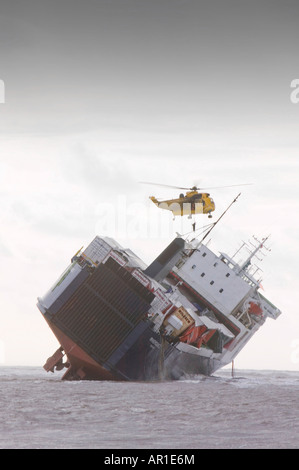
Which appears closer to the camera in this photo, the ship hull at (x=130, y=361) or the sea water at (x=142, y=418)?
the sea water at (x=142, y=418)

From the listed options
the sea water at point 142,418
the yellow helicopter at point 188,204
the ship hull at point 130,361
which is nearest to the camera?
the sea water at point 142,418

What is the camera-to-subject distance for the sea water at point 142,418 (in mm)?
26188

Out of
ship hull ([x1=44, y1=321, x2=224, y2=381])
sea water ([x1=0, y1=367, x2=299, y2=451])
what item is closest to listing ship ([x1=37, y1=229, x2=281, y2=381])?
ship hull ([x1=44, y1=321, x2=224, y2=381])

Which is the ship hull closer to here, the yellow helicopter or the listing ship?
the listing ship

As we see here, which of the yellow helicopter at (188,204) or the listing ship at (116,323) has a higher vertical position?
the yellow helicopter at (188,204)

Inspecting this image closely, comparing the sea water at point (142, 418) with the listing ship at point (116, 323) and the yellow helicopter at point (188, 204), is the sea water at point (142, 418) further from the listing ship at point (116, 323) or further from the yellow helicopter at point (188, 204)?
the yellow helicopter at point (188, 204)

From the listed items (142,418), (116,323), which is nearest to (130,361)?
(116,323)

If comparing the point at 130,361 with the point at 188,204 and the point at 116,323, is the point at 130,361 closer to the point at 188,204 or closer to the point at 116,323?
the point at 116,323

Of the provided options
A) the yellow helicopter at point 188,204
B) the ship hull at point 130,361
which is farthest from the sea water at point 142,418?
the yellow helicopter at point 188,204

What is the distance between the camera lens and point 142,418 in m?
32.9

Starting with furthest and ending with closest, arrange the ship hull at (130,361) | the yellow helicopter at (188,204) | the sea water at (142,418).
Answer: the yellow helicopter at (188,204), the ship hull at (130,361), the sea water at (142,418)

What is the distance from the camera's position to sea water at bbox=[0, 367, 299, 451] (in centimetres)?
2619

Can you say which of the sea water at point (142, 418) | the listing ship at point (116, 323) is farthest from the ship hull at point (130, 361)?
the sea water at point (142, 418)
